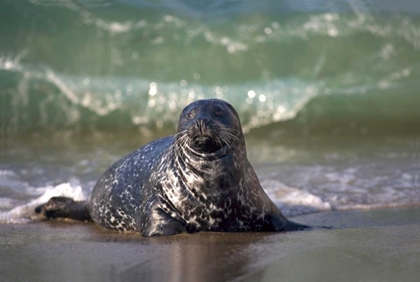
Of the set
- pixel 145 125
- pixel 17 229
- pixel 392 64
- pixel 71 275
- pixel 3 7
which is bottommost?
pixel 71 275

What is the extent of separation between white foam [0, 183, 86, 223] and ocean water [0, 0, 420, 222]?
10.7 feet

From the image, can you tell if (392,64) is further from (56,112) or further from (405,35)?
(56,112)

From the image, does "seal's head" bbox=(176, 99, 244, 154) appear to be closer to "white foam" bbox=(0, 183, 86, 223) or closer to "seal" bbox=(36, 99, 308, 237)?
"seal" bbox=(36, 99, 308, 237)

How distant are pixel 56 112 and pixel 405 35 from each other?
4424mm

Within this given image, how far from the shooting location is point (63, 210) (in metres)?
5.55

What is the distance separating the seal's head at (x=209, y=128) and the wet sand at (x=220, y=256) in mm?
523

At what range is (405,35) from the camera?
10.0m

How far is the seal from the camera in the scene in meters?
4.46

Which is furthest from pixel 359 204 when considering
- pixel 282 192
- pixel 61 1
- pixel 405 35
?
pixel 61 1

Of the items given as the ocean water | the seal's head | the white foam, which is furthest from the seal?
the ocean water

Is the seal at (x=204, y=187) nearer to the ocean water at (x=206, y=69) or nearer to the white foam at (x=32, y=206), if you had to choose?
the white foam at (x=32, y=206)

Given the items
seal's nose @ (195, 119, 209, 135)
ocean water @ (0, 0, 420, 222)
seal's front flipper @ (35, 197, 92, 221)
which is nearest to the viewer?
seal's nose @ (195, 119, 209, 135)

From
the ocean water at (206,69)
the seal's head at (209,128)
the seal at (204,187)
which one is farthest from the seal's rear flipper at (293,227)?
the ocean water at (206,69)

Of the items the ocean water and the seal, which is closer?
the seal
